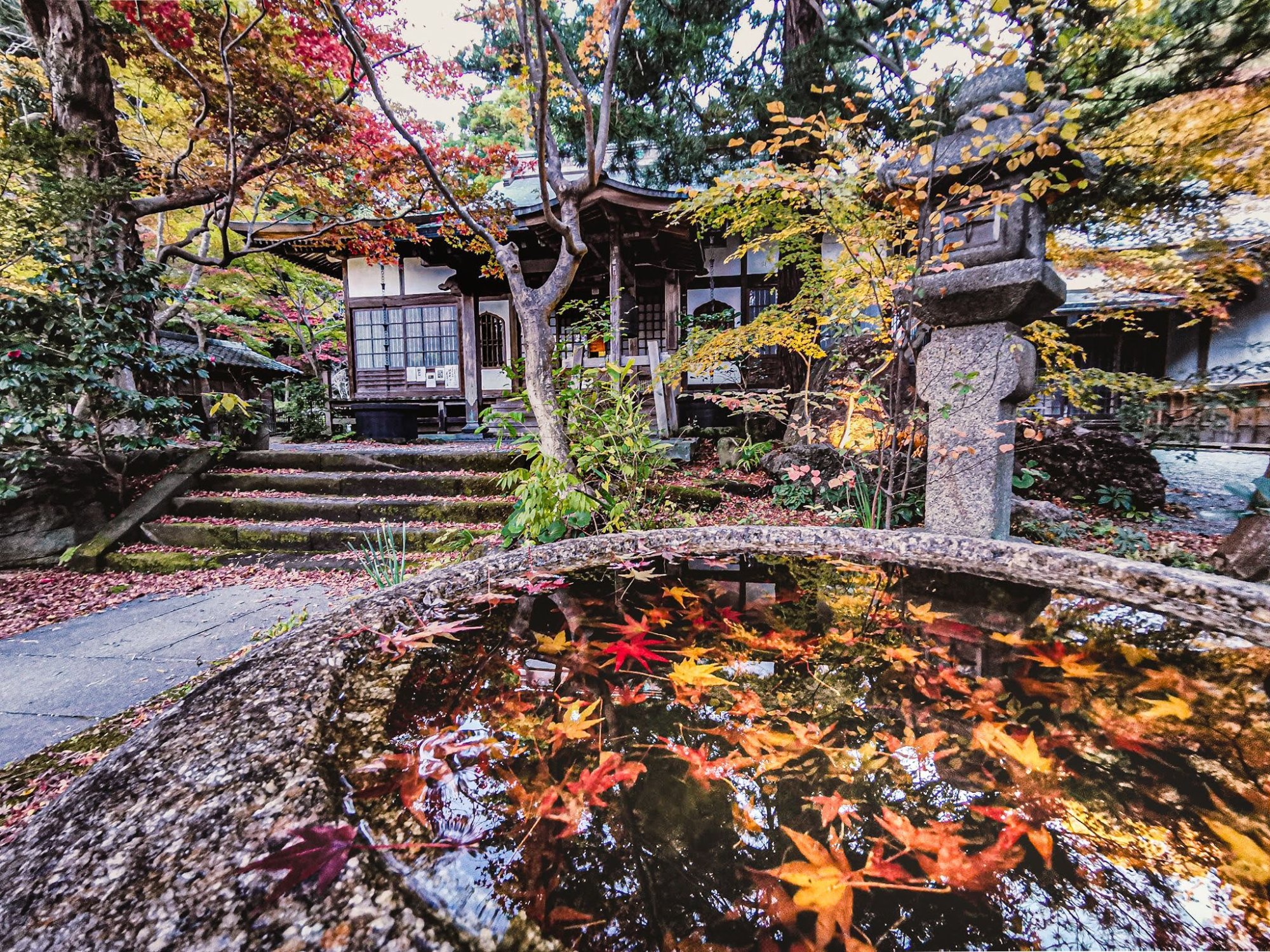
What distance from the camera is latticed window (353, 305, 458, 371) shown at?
34.4ft

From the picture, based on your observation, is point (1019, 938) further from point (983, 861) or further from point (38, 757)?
point (38, 757)

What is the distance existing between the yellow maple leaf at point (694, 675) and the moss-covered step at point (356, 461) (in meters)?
4.51

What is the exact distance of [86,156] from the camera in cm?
474

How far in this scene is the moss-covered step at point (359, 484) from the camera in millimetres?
→ 4836

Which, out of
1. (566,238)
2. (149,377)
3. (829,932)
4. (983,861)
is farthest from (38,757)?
(149,377)

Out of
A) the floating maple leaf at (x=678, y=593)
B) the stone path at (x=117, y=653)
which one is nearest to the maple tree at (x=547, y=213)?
the floating maple leaf at (x=678, y=593)

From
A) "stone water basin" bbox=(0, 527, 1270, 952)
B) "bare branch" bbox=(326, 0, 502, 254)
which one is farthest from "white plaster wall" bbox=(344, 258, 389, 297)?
"stone water basin" bbox=(0, 527, 1270, 952)

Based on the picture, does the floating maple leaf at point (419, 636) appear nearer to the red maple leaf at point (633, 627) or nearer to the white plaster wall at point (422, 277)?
the red maple leaf at point (633, 627)

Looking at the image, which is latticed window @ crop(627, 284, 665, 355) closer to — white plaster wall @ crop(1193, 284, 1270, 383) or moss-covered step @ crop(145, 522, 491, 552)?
moss-covered step @ crop(145, 522, 491, 552)

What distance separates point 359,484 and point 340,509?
50cm

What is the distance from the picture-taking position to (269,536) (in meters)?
4.24

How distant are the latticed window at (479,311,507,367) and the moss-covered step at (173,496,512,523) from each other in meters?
6.25

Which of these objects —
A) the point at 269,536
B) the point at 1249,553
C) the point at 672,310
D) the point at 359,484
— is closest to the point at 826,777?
the point at 1249,553

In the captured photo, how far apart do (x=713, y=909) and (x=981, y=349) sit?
309 centimetres
